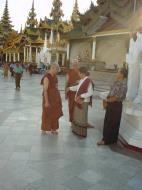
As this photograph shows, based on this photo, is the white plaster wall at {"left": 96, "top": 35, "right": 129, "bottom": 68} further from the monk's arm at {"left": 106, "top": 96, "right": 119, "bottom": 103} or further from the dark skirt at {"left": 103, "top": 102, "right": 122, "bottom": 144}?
the monk's arm at {"left": 106, "top": 96, "right": 119, "bottom": 103}

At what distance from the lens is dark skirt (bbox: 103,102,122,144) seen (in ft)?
18.0

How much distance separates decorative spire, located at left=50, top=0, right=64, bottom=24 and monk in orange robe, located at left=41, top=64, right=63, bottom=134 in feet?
152

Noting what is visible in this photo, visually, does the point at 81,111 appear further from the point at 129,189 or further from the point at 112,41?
the point at 112,41

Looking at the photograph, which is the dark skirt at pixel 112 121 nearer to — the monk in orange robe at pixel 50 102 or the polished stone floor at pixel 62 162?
the polished stone floor at pixel 62 162

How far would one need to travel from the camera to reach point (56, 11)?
53031mm

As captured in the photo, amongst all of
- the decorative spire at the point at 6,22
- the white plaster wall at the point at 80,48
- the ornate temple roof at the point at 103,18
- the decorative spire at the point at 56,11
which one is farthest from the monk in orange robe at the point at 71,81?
the decorative spire at the point at 6,22

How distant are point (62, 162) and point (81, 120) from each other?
155cm

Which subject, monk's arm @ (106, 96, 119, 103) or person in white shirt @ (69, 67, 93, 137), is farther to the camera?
person in white shirt @ (69, 67, 93, 137)

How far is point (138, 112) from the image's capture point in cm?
522

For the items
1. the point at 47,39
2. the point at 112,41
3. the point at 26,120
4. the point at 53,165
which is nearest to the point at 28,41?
the point at 47,39

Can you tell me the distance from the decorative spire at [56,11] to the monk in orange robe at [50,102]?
46.2 meters

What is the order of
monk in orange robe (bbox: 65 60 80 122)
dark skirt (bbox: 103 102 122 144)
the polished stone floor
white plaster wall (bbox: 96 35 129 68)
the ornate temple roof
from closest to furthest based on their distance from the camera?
the polished stone floor < dark skirt (bbox: 103 102 122 144) < monk in orange robe (bbox: 65 60 80 122) < the ornate temple roof < white plaster wall (bbox: 96 35 129 68)

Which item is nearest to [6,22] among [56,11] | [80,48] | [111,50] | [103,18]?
[56,11]

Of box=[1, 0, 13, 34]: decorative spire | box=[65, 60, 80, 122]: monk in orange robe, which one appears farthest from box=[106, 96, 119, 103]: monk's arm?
box=[1, 0, 13, 34]: decorative spire
